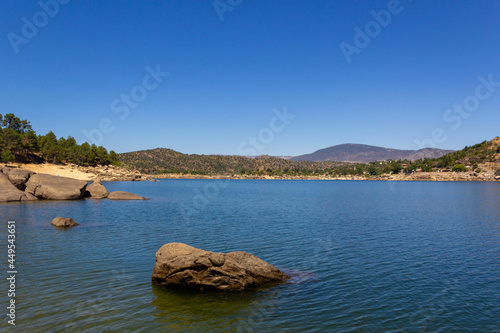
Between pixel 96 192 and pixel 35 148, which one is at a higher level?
pixel 35 148

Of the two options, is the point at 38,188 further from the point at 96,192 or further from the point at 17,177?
the point at 96,192

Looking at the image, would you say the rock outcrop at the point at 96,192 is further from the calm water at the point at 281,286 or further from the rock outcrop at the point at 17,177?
the calm water at the point at 281,286

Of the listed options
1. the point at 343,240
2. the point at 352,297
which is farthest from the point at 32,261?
the point at 343,240

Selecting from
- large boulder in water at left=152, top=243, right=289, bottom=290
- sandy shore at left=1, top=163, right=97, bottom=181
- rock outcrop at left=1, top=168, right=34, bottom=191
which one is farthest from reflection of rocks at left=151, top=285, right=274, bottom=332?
sandy shore at left=1, top=163, right=97, bottom=181

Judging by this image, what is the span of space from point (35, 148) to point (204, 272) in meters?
128

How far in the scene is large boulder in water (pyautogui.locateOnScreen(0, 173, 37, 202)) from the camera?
48.8 metres

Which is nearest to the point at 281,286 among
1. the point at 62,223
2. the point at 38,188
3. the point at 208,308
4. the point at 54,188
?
the point at 208,308

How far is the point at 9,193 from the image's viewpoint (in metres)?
49.3

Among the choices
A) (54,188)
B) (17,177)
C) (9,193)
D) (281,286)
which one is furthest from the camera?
(54,188)

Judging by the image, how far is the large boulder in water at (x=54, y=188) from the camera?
54188 millimetres

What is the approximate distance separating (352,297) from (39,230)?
27714 mm

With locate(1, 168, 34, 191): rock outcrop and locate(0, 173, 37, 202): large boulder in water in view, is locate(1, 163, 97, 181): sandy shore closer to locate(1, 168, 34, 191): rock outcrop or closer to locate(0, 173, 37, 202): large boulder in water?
locate(1, 168, 34, 191): rock outcrop

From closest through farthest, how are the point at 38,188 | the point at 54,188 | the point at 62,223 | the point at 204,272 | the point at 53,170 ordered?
the point at 204,272 < the point at 62,223 < the point at 38,188 < the point at 54,188 < the point at 53,170

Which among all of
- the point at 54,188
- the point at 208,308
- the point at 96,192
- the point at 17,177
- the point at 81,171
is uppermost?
the point at 81,171
